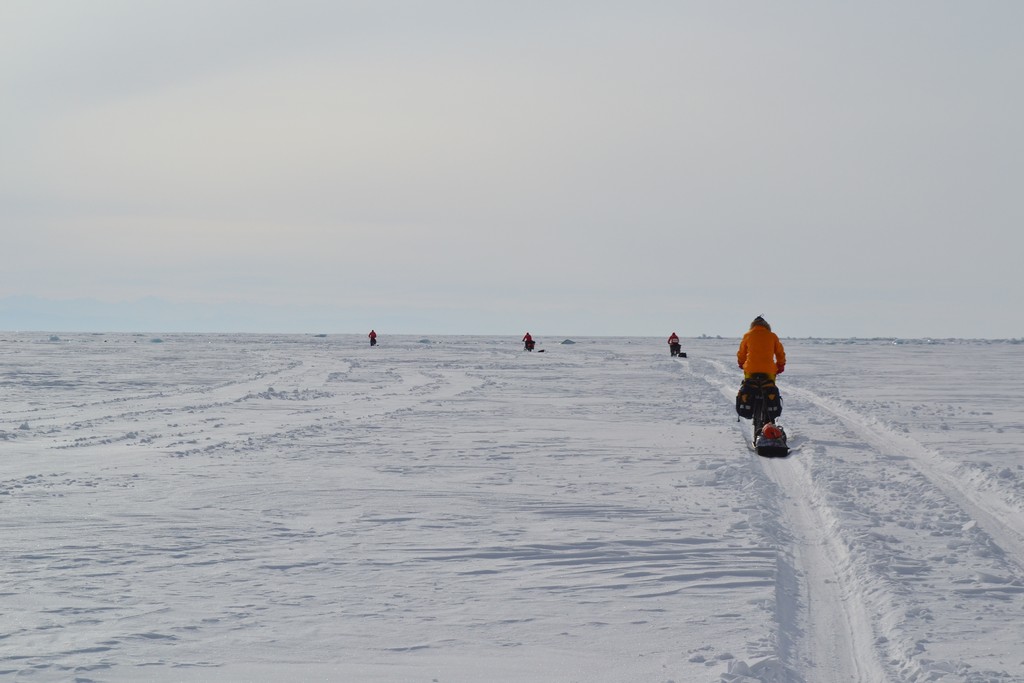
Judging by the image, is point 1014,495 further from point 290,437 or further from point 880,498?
point 290,437

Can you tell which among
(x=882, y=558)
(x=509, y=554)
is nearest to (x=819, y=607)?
(x=882, y=558)

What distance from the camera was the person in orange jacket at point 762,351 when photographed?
47.3 ft

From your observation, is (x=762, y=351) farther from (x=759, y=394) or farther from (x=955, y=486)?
(x=955, y=486)

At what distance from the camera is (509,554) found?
7664 millimetres

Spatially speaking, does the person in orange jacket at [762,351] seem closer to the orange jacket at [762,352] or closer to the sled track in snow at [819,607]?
the orange jacket at [762,352]

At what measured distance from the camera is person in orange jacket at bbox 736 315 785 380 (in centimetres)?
1443

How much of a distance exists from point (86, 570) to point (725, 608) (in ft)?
14.0

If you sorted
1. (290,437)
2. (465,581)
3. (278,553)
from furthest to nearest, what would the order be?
(290,437) → (278,553) → (465,581)

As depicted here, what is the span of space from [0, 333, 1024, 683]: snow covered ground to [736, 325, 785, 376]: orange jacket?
1305 mm

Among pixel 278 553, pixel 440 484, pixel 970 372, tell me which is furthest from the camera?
pixel 970 372

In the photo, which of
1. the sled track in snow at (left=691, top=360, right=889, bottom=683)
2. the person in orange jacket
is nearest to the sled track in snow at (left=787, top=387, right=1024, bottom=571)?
the sled track in snow at (left=691, top=360, right=889, bottom=683)

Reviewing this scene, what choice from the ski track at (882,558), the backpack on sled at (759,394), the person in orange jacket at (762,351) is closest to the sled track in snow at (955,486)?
the ski track at (882,558)

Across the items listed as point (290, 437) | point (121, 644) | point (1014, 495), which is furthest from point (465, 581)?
point (290, 437)

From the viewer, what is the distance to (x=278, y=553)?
7.54 m
